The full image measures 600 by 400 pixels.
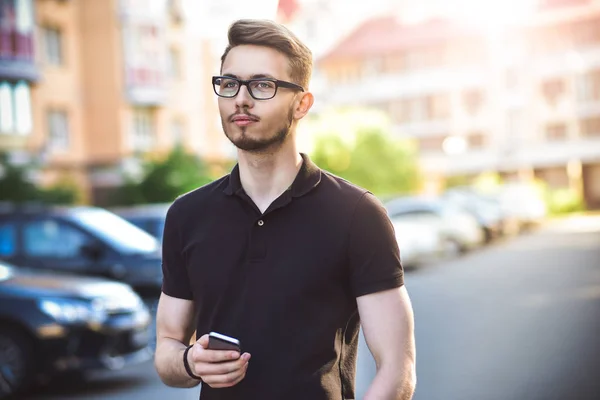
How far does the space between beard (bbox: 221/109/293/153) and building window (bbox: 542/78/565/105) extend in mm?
67269

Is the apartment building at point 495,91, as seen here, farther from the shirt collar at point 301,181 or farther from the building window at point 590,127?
the shirt collar at point 301,181

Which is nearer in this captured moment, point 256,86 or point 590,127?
point 256,86

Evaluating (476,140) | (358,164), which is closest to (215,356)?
(358,164)

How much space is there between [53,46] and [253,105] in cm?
3508

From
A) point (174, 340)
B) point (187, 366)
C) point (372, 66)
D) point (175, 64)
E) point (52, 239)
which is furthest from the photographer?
point (372, 66)

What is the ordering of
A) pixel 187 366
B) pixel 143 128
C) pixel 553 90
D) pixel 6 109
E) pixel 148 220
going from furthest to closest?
pixel 553 90 < pixel 143 128 < pixel 6 109 < pixel 148 220 < pixel 187 366

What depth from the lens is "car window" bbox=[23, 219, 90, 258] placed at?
1138 cm

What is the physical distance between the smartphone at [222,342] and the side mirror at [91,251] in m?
8.89

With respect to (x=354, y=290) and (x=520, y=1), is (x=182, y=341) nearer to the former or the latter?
(x=354, y=290)

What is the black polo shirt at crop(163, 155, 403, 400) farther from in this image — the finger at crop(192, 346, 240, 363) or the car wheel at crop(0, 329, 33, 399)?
the car wheel at crop(0, 329, 33, 399)

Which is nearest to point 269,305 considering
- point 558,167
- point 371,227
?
point 371,227

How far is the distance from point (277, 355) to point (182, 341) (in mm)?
409

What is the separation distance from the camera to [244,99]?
2.63 m

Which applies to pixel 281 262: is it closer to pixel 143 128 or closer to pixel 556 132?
pixel 143 128
